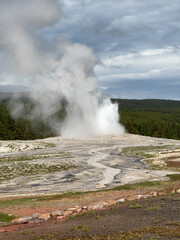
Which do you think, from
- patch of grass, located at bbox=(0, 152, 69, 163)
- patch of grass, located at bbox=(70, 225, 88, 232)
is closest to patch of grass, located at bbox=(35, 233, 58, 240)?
patch of grass, located at bbox=(70, 225, 88, 232)

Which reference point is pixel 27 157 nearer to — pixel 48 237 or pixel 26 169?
pixel 26 169

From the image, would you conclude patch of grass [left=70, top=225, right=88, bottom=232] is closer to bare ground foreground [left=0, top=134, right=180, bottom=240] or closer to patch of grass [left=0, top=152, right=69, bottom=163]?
bare ground foreground [left=0, top=134, right=180, bottom=240]

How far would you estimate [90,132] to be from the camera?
138 m

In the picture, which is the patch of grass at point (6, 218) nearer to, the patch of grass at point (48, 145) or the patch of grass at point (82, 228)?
the patch of grass at point (82, 228)

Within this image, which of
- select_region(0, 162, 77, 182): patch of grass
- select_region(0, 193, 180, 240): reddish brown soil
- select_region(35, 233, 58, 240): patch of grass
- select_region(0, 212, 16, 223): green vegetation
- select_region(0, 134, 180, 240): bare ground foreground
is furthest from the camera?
select_region(0, 162, 77, 182): patch of grass

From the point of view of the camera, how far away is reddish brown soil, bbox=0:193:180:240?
55.5ft

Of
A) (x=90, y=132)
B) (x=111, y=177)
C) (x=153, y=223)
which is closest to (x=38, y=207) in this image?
(x=153, y=223)

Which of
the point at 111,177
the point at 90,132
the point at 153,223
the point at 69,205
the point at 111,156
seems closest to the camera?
the point at 153,223

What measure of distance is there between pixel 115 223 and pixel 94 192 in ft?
58.0

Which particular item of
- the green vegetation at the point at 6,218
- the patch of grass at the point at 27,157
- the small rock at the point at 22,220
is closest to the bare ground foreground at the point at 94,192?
the patch of grass at the point at 27,157

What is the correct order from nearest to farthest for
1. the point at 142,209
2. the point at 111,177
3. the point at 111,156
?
the point at 142,209
the point at 111,177
the point at 111,156

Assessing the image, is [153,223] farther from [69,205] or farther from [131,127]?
[131,127]

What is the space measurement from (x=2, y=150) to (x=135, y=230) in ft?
282

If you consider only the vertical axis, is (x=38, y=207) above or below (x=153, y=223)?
below
